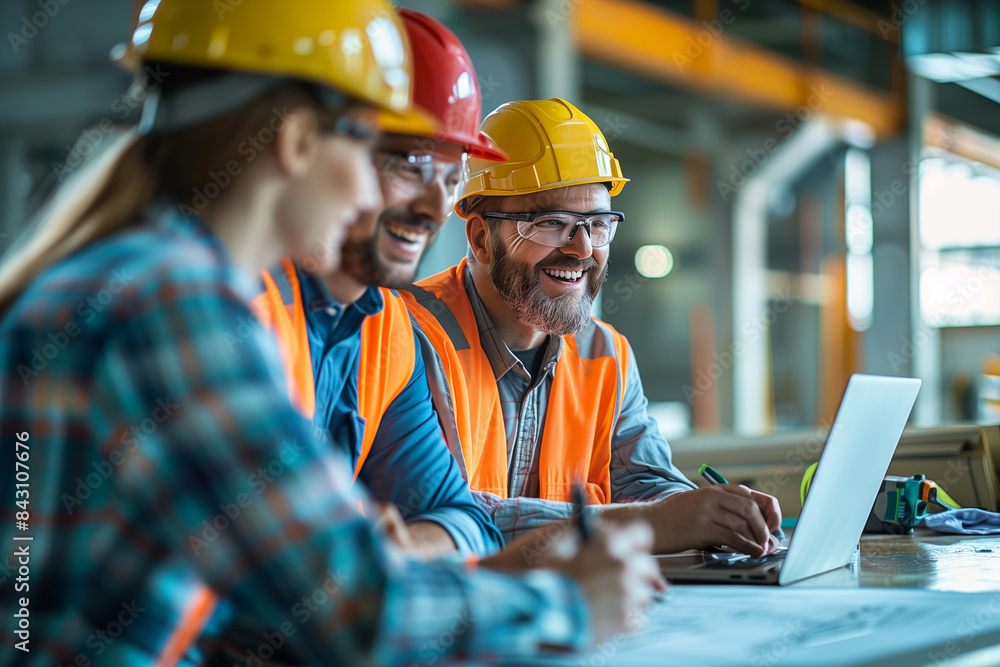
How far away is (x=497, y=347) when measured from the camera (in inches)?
92.4

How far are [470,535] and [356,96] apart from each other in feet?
2.49

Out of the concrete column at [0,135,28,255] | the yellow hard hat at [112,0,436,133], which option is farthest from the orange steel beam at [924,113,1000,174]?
the yellow hard hat at [112,0,436,133]

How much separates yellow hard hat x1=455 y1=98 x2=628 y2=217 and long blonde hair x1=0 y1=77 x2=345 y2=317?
51.3 inches

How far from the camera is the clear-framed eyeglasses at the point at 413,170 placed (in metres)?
1.53

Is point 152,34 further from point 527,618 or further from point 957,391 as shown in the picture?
point 957,391

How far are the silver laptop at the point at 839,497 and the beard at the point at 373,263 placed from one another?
0.63m

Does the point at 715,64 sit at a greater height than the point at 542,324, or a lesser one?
greater

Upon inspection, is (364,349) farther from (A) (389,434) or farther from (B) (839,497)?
(B) (839,497)

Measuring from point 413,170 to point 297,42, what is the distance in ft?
1.63

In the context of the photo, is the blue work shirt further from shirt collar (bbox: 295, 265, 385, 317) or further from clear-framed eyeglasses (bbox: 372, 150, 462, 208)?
clear-framed eyeglasses (bbox: 372, 150, 462, 208)

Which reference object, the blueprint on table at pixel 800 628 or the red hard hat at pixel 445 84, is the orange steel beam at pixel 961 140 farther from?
the blueprint on table at pixel 800 628

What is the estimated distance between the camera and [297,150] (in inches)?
39.3

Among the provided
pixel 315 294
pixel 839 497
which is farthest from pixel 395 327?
pixel 839 497

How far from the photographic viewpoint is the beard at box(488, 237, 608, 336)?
235cm
